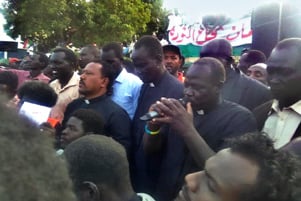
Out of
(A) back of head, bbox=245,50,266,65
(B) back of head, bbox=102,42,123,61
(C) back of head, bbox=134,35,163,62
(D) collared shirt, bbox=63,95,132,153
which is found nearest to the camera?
(D) collared shirt, bbox=63,95,132,153

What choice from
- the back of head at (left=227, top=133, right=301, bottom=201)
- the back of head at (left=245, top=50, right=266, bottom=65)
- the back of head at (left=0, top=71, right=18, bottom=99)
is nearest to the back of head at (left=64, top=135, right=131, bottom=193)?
the back of head at (left=227, top=133, right=301, bottom=201)

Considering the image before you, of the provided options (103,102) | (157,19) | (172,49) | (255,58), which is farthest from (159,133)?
(157,19)

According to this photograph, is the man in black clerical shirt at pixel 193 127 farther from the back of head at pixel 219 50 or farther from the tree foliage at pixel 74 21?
the tree foliage at pixel 74 21

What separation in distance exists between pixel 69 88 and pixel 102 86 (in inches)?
34.2

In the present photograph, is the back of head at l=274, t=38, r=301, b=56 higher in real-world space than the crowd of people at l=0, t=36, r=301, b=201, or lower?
higher

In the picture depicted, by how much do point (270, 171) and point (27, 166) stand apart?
970mm

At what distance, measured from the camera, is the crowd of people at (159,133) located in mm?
854

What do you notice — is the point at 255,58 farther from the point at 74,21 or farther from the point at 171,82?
the point at 74,21

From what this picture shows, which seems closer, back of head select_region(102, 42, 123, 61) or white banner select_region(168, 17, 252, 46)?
back of head select_region(102, 42, 123, 61)

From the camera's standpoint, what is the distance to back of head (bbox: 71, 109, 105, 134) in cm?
343

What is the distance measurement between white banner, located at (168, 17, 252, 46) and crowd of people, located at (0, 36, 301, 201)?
11.2 feet

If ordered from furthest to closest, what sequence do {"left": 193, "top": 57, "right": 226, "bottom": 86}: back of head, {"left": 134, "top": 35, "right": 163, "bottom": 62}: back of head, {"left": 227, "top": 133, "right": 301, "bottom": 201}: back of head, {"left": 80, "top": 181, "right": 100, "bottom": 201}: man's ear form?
{"left": 134, "top": 35, "right": 163, "bottom": 62}: back of head, {"left": 193, "top": 57, "right": 226, "bottom": 86}: back of head, {"left": 80, "top": 181, "right": 100, "bottom": 201}: man's ear, {"left": 227, "top": 133, "right": 301, "bottom": 201}: back of head

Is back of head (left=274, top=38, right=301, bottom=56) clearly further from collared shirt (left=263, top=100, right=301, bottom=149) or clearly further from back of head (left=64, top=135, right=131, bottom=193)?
back of head (left=64, top=135, right=131, bottom=193)

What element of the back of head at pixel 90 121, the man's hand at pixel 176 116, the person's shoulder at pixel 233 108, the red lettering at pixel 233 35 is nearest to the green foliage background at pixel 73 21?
the red lettering at pixel 233 35
